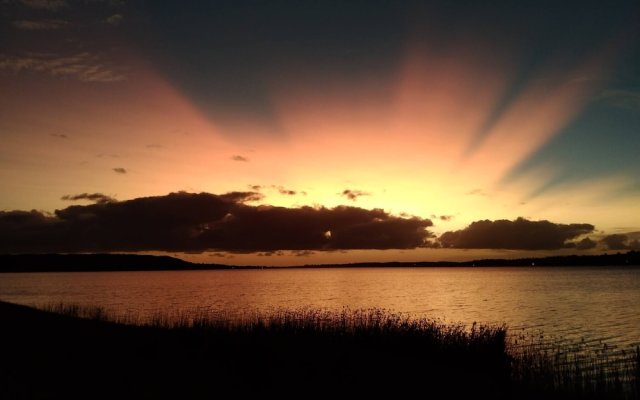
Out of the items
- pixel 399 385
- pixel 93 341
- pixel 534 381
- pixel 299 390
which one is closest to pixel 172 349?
pixel 93 341

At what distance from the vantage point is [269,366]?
18.2 meters

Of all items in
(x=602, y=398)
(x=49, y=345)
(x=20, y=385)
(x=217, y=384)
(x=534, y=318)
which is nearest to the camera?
(x=20, y=385)

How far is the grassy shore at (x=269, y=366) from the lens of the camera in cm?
1506

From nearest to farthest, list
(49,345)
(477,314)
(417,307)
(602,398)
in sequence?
1. (602,398)
2. (49,345)
3. (477,314)
4. (417,307)

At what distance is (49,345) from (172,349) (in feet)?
16.8

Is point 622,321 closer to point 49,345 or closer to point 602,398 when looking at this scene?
point 602,398

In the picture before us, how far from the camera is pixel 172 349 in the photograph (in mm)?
21250

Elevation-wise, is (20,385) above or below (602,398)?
above

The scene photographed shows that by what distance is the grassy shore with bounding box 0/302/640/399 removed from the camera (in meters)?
15.1

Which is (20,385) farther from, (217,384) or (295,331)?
(295,331)

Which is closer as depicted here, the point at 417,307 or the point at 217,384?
the point at 217,384

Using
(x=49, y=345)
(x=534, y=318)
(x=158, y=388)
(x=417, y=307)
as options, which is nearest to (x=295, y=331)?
(x=49, y=345)

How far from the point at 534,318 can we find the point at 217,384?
4701 cm

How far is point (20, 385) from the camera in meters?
14.4
